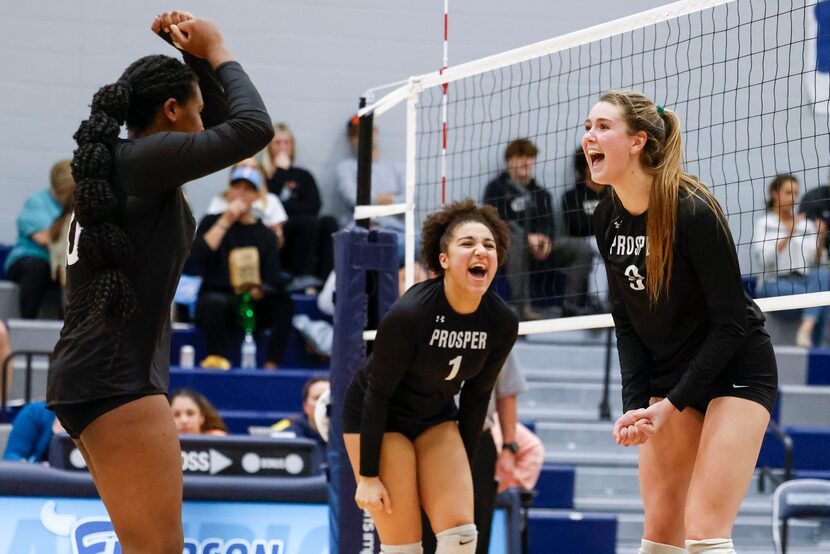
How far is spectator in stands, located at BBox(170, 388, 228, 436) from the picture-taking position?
21.4 feet

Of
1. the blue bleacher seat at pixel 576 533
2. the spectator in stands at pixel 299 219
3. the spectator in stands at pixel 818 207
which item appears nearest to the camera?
the blue bleacher seat at pixel 576 533

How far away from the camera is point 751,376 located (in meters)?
3.50

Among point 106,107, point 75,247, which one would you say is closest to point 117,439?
point 75,247

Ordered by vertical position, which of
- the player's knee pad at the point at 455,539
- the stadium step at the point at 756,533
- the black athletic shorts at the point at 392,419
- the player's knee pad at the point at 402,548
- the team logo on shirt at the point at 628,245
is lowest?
the stadium step at the point at 756,533

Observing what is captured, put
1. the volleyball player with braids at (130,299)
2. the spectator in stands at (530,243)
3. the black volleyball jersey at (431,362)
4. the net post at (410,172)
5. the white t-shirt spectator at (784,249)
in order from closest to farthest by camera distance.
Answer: the volleyball player with braids at (130,299) < the black volleyball jersey at (431,362) < the net post at (410,172) < the spectator in stands at (530,243) < the white t-shirt spectator at (784,249)

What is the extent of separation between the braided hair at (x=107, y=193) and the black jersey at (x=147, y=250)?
3 cm

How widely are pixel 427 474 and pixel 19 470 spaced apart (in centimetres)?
204

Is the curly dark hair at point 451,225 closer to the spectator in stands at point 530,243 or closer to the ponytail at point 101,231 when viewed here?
the ponytail at point 101,231

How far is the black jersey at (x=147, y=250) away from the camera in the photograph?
119 inches

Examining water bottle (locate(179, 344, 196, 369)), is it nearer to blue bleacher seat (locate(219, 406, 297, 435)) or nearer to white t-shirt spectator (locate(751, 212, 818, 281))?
blue bleacher seat (locate(219, 406, 297, 435))

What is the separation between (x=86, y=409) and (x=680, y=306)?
174 centimetres

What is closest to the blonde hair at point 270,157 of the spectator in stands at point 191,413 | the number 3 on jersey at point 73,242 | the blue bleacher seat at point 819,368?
the spectator in stands at point 191,413

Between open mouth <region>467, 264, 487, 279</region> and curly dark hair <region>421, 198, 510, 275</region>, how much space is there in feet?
0.75

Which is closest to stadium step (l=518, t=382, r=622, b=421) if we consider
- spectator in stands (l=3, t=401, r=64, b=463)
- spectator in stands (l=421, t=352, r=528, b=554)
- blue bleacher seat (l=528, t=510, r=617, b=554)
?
blue bleacher seat (l=528, t=510, r=617, b=554)
